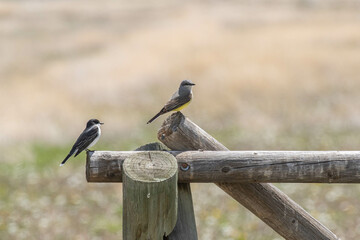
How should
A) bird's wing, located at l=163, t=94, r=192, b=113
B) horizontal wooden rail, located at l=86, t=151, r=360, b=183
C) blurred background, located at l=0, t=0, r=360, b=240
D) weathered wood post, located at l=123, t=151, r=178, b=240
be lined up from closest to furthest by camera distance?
weathered wood post, located at l=123, t=151, r=178, b=240, horizontal wooden rail, located at l=86, t=151, r=360, b=183, bird's wing, located at l=163, t=94, r=192, b=113, blurred background, located at l=0, t=0, r=360, b=240

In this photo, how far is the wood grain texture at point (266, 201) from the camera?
4598mm

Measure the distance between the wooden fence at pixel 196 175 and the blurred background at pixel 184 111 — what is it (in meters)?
5.52

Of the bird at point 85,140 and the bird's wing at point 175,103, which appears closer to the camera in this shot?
the bird at point 85,140

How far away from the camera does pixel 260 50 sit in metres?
26.4

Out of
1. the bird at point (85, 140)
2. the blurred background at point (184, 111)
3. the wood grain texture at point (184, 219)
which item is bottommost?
the blurred background at point (184, 111)

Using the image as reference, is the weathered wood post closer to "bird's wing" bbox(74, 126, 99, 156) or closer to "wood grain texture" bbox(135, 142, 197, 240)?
"wood grain texture" bbox(135, 142, 197, 240)

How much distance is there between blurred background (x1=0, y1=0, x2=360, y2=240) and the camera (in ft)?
38.3

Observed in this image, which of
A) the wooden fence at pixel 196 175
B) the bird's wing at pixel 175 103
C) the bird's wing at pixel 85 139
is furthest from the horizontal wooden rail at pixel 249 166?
the bird's wing at pixel 175 103

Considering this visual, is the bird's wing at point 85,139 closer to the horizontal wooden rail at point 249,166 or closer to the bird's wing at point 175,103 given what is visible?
the bird's wing at point 175,103

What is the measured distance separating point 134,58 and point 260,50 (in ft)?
20.5

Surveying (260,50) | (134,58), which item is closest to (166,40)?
(134,58)

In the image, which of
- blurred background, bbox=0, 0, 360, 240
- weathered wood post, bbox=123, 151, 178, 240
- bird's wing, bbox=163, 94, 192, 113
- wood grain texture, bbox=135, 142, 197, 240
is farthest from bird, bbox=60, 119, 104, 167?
blurred background, bbox=0, 0, 360, 240

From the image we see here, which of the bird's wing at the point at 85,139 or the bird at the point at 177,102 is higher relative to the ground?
the bird at the point at 177,102

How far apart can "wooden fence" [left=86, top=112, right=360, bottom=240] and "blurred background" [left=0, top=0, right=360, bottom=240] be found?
5.52m
